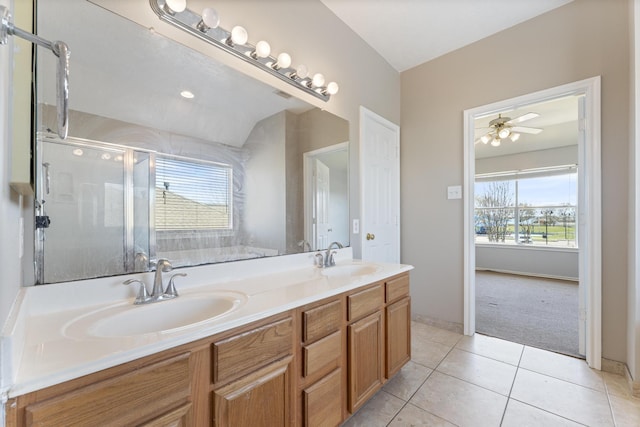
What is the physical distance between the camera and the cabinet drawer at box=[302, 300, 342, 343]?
1120mm

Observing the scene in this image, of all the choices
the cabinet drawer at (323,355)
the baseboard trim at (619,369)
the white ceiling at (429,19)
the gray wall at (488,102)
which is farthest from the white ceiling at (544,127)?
the cabinet drawer at (323,355)

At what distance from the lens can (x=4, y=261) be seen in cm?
60

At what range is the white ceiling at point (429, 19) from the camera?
2.05 metres

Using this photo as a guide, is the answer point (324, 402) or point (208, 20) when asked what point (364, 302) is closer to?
point (324, 402)

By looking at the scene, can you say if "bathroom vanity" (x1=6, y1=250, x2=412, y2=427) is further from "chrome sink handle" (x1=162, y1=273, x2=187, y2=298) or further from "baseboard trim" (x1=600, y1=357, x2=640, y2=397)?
"baseboard trim" (x1=600, y1=357, x2=640, y2=397)

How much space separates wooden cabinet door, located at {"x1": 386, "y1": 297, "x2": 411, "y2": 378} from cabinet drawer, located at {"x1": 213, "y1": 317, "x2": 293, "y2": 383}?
0.83 metres

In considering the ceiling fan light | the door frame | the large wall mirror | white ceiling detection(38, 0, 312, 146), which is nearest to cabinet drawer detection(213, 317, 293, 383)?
the large wall mirror

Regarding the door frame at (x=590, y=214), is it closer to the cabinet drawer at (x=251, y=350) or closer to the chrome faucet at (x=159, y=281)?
the cabinet drawer at (x=251, y=350)

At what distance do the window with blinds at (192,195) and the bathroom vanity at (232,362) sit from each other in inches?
9.1

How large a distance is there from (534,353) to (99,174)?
3.08m

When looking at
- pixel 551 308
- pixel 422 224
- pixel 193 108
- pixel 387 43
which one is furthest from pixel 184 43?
pixel 551 308

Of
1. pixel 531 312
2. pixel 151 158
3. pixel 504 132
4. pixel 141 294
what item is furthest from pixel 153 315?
pixel 504 132

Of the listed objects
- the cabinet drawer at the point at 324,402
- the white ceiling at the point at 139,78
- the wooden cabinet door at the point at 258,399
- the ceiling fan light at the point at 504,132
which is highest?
the ceiling fan light at the point at 504,132

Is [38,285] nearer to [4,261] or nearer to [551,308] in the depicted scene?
[4,261]
